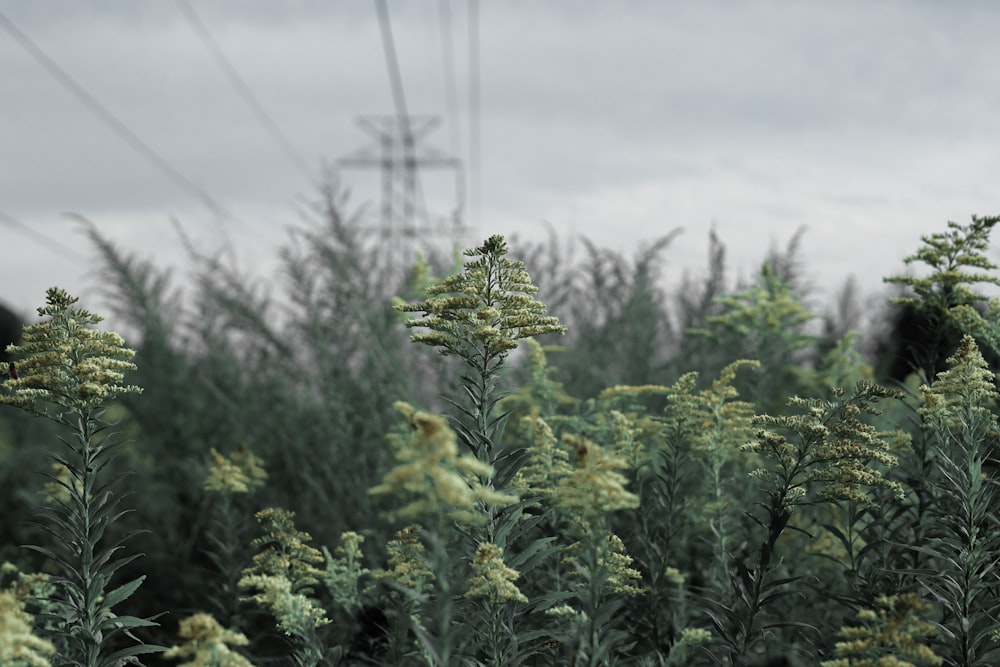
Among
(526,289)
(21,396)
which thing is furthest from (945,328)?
(21,396)

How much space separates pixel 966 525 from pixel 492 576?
5.52ft

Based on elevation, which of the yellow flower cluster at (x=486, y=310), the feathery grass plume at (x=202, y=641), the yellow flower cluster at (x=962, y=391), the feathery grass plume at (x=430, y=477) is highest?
the yellow flower cluster at (x=486, y=310)

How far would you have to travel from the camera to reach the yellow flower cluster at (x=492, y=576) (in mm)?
2369

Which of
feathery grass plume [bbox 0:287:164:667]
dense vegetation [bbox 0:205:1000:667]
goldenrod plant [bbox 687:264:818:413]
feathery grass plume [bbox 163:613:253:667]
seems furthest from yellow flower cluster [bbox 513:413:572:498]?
goldenrod plant [bbox 687:264:818:413]

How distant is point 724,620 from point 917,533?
2.85 feet

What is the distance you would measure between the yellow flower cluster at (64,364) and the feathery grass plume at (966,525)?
2779mm

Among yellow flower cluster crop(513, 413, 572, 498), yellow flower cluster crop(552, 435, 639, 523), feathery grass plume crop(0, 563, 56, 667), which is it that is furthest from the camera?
yellow flower cluster crop(513, 413, 572, 498)

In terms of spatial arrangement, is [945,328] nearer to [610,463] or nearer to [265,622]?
[610,463]

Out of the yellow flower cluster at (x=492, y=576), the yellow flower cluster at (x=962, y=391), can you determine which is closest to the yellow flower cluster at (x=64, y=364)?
the yellow flower cluster at (x=492, y=576)

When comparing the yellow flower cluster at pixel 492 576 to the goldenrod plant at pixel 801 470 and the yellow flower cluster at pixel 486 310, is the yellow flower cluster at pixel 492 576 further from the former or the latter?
the goldenrod plant at pixel 801 470

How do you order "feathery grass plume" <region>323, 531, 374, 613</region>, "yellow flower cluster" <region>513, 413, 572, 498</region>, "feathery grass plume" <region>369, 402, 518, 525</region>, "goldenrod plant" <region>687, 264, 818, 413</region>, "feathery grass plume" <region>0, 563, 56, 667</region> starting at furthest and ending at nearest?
"goldenrod plant" <region>687, 264, 818, 413</region> < "feathery grass plume" <region>323, 531, 374, 613</region> < "yellow flower cluster" <region>513, 413, 572, 498</region> < "feathery grass plume" <region>0, 563, 56, 667</region> < "feathery grass plume" <region>369, 402, 518, 525</region>

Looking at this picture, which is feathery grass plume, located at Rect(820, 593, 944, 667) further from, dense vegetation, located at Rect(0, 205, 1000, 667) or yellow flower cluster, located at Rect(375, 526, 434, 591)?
yellow flower cluster, located at Rect(375, 526, 434, 591)

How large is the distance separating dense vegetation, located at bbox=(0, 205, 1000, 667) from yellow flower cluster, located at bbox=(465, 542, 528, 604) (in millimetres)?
11

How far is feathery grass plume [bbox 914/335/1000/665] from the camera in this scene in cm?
270
